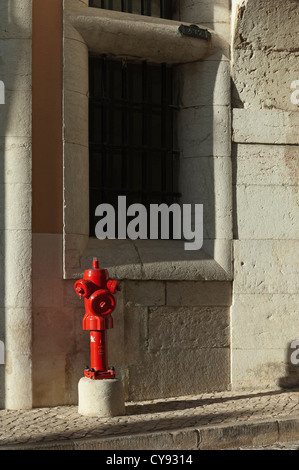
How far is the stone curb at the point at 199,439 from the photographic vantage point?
645 cm

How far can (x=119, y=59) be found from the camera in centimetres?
916

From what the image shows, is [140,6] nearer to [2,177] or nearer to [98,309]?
[2,177]

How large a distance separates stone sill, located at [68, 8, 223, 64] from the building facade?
14 millimetres

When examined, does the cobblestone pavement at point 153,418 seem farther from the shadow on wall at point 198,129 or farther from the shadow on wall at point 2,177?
the shadow on wall at point 198,129

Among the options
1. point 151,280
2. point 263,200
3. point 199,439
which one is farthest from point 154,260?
point 199,439

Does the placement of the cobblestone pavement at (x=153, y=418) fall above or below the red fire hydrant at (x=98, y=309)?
below

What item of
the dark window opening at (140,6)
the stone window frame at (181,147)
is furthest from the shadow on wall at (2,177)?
the dark window opening at (140,6)

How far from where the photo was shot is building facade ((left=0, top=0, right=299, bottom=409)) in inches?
321

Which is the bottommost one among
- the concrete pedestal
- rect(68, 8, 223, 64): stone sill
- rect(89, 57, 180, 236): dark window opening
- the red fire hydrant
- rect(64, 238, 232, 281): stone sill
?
the concrete pedestal

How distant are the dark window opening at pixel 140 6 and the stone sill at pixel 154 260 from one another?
93.0 inches

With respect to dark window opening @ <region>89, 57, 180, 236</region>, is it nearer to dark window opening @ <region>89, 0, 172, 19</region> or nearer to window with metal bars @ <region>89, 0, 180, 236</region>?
window with metal bars @ <region>89, 0, 180, 236</region>

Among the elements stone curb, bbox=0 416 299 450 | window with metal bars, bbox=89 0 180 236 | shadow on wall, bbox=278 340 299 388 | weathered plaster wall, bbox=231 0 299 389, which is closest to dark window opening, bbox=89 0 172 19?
window with metal bars, bbox=89 0 180 236

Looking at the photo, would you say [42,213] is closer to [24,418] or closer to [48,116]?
[48,116]

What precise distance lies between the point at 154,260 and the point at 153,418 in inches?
70.5
